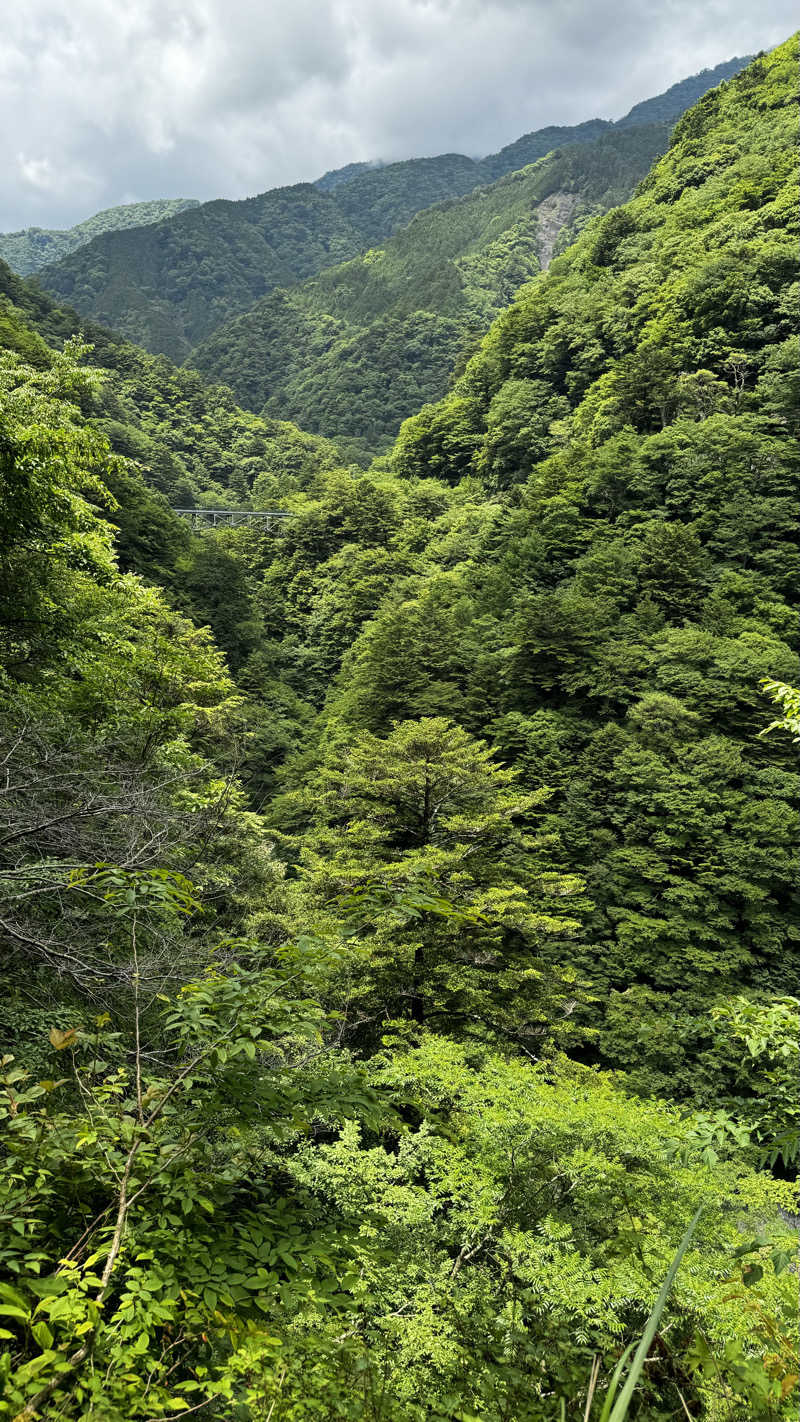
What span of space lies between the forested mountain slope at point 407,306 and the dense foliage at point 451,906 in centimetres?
4076

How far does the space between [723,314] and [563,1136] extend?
99.6 feet

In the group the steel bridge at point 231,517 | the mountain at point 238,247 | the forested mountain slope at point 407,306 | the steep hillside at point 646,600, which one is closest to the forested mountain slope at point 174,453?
the steel bridge at point 231,517

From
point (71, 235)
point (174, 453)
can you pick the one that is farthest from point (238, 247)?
point (174, 453)

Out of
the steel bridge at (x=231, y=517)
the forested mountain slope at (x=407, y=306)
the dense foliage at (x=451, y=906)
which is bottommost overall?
the dense foliage at (x=451, y=906)

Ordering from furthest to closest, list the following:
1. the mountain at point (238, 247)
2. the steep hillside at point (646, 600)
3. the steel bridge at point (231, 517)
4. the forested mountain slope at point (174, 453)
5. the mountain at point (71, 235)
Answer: the mountain at point (71, 235), the mountain at point (238, 247), the steel bridge at point (231, 517), the forested mountain slope at point (174, 453), the steep hillside at point (646, 600)

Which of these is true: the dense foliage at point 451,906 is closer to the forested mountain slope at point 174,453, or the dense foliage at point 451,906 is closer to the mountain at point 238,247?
the forested mountain slope at point 174,453

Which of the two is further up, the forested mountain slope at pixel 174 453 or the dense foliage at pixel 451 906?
the forested mountain slope at pixel 174 453

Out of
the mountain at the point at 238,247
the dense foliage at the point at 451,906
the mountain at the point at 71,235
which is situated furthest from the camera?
the mountain at the point at 71,235

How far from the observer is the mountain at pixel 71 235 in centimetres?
12650

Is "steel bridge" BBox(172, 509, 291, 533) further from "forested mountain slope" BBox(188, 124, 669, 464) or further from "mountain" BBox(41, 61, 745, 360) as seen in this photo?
"mountain" BBox(41, 61, 745, 360)

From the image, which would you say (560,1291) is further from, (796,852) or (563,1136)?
(796,852)

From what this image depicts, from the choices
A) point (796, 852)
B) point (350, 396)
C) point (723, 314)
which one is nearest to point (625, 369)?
point (723, 314)

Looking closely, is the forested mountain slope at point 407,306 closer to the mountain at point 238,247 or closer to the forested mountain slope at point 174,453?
the forested mountain slope at point 174,453

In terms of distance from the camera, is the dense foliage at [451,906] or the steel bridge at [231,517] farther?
the steel bridge at [231,517]
